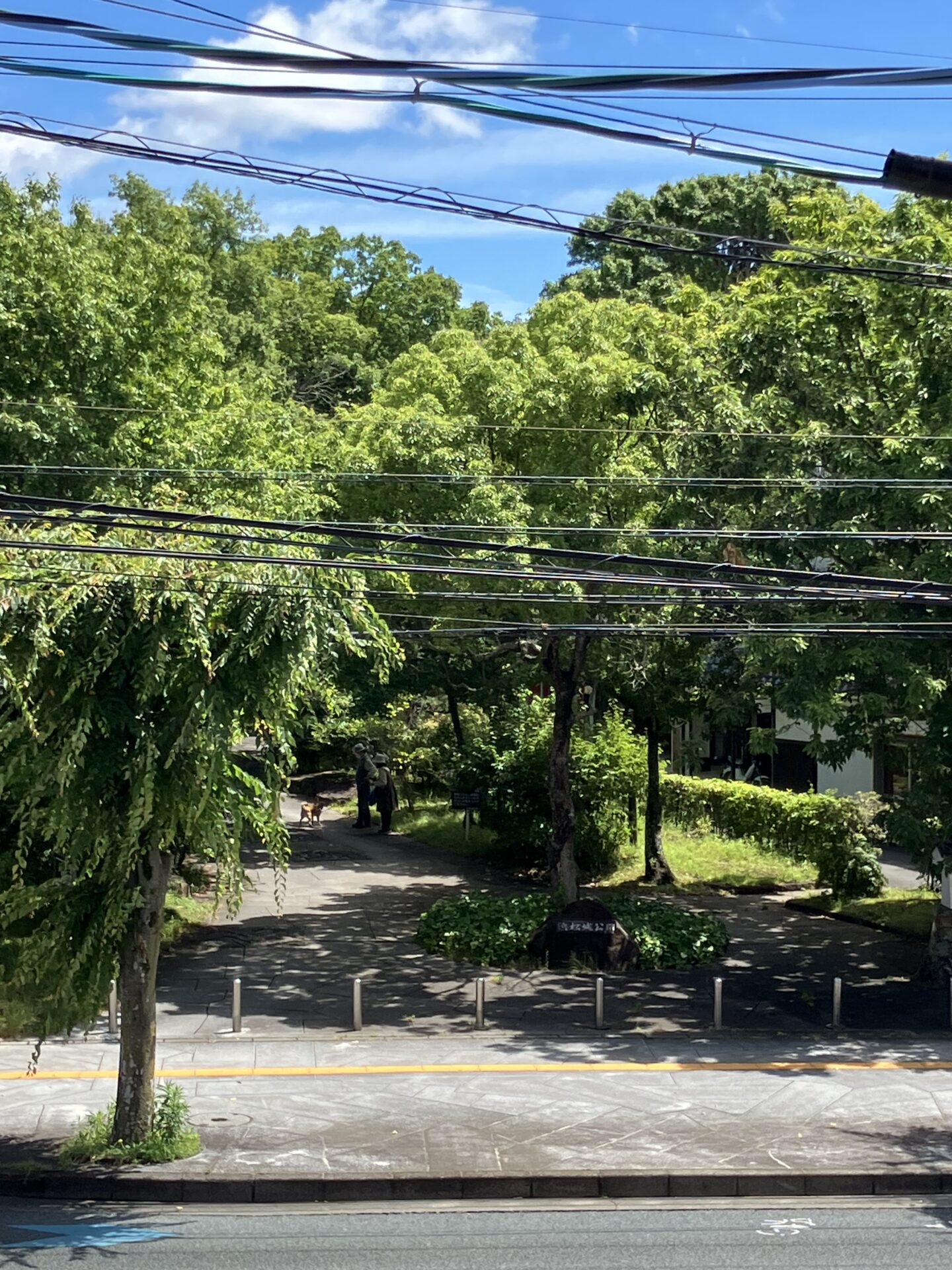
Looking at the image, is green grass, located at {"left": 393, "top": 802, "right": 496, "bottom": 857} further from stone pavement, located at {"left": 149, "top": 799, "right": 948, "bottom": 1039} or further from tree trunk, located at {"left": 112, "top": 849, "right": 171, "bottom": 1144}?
tree trunk, located at {"left": 112, "top": 849, "right": 171, "bottom": 1144}

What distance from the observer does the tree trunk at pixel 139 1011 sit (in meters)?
11.0

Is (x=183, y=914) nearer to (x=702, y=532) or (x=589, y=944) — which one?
(x=589, y=944)

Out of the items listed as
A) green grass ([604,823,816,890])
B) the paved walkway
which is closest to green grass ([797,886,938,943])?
green grass ([604,823,816,890])

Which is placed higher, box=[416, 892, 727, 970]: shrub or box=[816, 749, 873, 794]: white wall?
box=[816, 749, 873, 794]: white wall

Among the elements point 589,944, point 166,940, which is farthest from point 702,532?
point 166,940

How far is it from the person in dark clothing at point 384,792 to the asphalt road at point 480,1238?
20153 mm

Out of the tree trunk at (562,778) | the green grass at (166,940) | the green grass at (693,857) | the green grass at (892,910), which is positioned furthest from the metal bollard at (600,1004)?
the green grass at (693,857)

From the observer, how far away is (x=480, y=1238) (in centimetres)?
971

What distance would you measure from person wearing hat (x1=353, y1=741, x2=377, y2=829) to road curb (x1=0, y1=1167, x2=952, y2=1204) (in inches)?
794

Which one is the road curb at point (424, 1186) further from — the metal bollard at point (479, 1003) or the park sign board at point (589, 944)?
the park sign board at point (589, 944)

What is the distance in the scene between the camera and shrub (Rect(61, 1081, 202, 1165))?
35.7 feet

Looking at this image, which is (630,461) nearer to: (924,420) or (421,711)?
(924,420)

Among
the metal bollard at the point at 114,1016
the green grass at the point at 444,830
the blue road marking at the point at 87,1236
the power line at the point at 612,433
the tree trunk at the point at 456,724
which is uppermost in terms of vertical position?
the power line at the point at 612,433

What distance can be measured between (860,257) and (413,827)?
1801 cm
